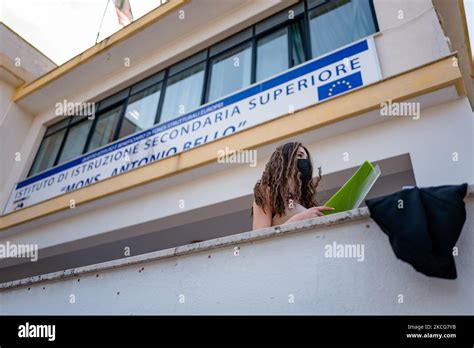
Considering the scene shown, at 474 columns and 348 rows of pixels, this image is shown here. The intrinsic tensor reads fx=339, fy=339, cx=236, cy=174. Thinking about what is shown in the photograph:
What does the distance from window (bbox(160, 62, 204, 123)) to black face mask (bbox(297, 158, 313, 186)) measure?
3.33 metres

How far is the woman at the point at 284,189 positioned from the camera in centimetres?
201

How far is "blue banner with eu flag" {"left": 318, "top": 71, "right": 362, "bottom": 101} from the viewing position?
363cm

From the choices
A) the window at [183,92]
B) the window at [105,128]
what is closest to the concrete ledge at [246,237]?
the window at [183,92]

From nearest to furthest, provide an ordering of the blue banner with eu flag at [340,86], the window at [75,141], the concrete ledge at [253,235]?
the concrete ledge at [253,235] < the blue banner with eu flag at [340,86] < the window at [75,141]

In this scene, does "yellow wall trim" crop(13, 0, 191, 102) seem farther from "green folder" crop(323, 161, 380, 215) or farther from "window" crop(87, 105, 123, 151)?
"green folder" crop(323, 161, 380, 215)

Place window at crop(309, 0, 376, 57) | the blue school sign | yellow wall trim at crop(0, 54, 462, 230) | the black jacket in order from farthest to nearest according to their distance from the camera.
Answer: window at crop(309, 0, 376, 57), the blue school sign, yellow wall trim at crop(0, 54, 462, 230), the black jacket

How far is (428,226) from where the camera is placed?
1150mm

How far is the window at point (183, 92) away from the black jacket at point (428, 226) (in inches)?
175

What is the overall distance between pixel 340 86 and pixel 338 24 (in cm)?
137

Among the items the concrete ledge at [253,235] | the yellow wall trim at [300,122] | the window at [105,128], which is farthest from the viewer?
the window at [105,128]

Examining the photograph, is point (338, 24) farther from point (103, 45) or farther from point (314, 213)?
point (103, 45)

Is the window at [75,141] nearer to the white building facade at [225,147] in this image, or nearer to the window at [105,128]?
the white building facade at [225,147]

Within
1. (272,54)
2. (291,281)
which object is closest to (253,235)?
(291,281)

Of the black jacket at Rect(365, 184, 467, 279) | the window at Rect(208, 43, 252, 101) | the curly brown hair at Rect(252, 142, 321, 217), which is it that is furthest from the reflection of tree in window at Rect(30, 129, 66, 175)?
the black jacket at Rect(365, 184, 467, 279)
